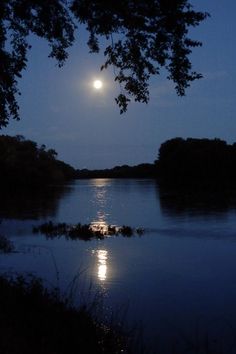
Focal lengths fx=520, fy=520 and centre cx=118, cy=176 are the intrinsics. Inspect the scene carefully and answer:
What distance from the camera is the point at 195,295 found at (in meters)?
17.9

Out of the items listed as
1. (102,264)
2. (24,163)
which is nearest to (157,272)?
(102,264)

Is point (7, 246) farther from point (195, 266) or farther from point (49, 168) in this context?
point (49, 168)

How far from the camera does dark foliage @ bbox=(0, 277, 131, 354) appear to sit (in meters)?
8.87

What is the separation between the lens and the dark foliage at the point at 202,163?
162m

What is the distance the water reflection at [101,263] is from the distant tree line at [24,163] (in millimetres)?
96597

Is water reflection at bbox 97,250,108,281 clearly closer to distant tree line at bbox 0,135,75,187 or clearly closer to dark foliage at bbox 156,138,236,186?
distant tree line at bbox 0,135,75,187

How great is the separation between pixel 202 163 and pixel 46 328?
15576 cm

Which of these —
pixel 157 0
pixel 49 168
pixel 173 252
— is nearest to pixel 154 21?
pixel 157 0

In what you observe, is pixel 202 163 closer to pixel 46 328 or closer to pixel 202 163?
pixel 202 163

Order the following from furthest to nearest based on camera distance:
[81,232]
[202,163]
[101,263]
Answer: [202,163]
[81,232]
[101,263]

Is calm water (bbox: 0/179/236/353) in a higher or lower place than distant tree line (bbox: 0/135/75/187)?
lower

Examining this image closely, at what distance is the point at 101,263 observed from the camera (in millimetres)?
25562

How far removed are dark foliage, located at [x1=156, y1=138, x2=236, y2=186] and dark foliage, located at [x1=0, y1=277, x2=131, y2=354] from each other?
148 meters

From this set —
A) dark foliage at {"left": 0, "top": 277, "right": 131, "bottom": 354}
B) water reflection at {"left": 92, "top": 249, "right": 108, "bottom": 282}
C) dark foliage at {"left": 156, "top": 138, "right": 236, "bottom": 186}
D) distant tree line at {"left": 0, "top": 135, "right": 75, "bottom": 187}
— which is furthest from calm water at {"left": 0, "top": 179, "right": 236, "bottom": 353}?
dark foliage at {"left": 156, "top": 138, "right": 236, "bottom": 186}
